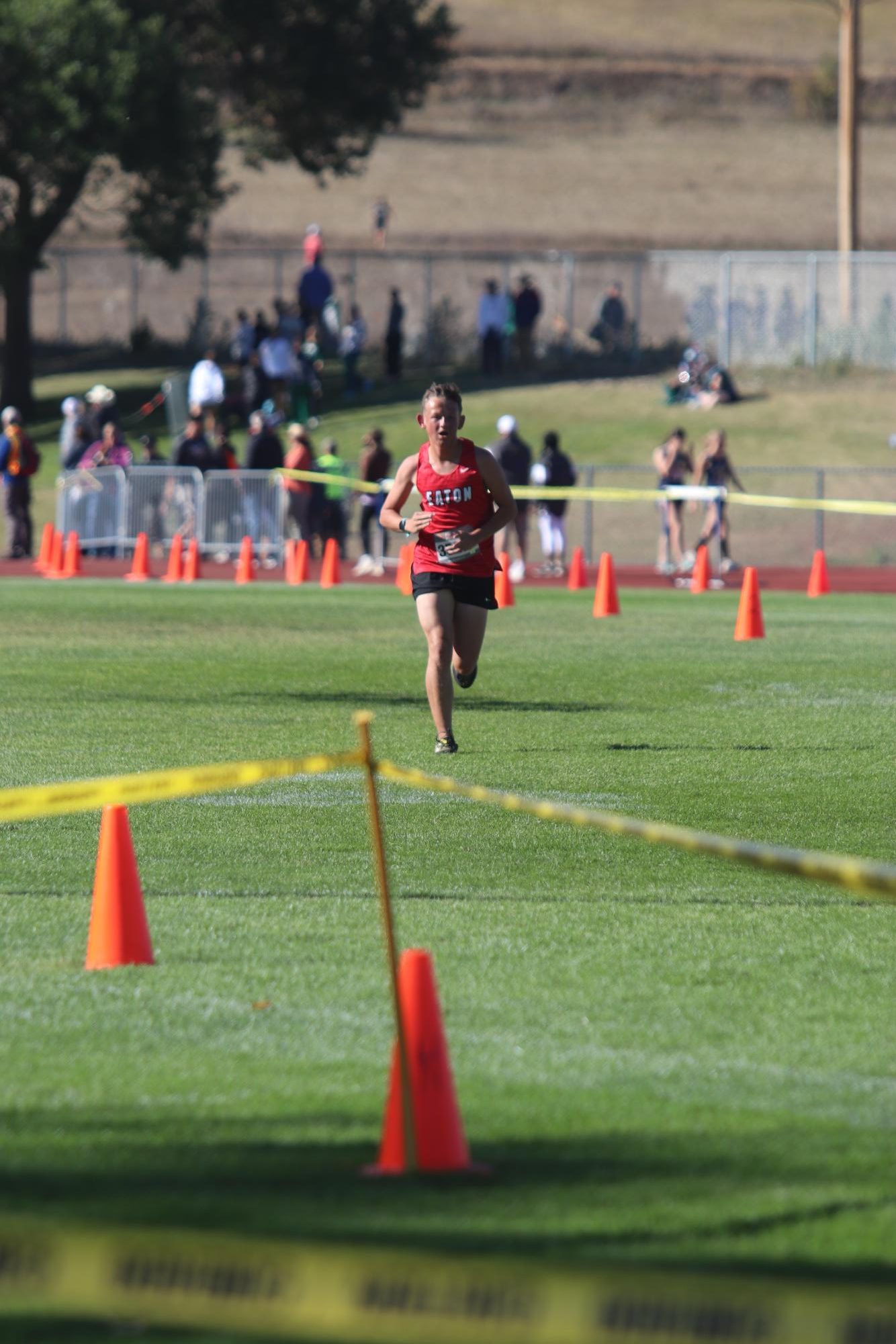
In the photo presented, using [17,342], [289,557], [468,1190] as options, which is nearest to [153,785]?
[468,1190]

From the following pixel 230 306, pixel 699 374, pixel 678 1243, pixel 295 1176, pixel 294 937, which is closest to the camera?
pixel 678 1243

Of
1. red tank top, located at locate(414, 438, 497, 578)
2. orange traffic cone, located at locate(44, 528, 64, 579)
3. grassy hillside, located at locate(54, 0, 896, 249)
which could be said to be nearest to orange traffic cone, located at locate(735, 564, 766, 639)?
red tank top, located at locate(414, 438, 497, 578)

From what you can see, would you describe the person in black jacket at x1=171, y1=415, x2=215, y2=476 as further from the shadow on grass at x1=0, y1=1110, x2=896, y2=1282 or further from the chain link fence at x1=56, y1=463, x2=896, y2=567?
the shadow on grass at x1=0, y1=1110, x2=896, y2=1282

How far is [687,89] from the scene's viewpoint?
98562mm

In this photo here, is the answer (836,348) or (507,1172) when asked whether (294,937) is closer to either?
(507,1172)

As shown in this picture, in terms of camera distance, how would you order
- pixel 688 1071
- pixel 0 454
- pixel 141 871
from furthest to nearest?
pixel 0 454 → pixel 141 871 → pixel 688 1071

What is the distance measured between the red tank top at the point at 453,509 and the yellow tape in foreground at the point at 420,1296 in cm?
856

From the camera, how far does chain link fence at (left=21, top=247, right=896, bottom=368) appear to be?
44.6 m

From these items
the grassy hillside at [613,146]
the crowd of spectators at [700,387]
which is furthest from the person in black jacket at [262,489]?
the grassy hillside at [613,146]

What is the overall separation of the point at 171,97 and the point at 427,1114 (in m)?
43.4

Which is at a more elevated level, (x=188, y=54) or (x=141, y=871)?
(x=188, y=54)

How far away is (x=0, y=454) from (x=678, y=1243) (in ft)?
87.4

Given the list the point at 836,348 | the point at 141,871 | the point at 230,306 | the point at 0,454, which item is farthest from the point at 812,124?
the point at 141,871

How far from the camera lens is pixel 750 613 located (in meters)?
20.6
